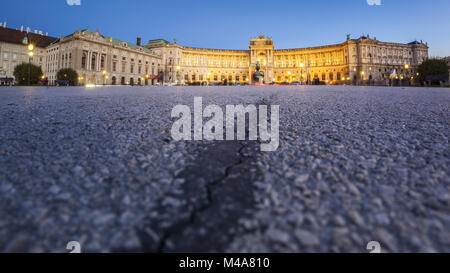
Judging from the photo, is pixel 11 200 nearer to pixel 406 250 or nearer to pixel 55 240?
pixel 55 240

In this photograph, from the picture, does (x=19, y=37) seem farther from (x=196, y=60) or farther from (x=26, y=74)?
(x=196, y=60)

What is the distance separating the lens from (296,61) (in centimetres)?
7475

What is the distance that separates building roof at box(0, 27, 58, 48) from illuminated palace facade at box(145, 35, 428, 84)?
25482 mm

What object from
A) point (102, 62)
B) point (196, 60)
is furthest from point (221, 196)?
point (196, 60)

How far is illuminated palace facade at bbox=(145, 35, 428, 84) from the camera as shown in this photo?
66188mm

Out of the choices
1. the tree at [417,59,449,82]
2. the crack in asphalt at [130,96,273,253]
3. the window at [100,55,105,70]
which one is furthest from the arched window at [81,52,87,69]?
the tree at [417,59,449,82]

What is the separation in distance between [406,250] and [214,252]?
0.50m

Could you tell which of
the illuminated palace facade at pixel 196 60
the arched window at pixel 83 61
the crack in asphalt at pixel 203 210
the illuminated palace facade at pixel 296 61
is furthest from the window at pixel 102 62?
the crack in asphalt at pixel 203 210

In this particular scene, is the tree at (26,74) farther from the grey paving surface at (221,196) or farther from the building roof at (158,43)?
the building roof at (158,43)

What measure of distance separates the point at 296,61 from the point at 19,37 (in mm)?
74933

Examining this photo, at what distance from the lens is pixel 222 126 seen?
→ 204 centimetres

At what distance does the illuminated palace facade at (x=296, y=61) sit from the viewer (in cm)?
6619

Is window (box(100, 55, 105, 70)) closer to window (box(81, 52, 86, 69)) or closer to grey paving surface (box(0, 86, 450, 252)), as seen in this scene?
window (box(81, 52, 86, 69))

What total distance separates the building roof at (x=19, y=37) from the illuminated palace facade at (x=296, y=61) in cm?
2548
